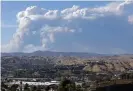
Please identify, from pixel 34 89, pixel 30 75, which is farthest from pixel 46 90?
pixel 30 75

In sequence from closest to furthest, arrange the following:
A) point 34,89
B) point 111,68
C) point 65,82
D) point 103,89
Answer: point 103,89 → point 65,82 → point 34,89 → point 111,68

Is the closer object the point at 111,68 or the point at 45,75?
the point at 45,75

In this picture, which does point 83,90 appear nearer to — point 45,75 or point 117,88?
point 117,88

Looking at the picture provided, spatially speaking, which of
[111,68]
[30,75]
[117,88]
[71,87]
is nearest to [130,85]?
[117,88]

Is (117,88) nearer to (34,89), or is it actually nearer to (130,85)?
(130,85)

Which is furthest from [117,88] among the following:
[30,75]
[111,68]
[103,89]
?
[111,68]

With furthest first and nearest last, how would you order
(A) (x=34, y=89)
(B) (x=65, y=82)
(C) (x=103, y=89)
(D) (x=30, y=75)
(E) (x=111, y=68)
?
(E) (x=111, y=68)
(D) (x=30, y=75)
(A) (x=34, y=89)
(B) (x=65, y=82)
(C) (x=103, y=89)

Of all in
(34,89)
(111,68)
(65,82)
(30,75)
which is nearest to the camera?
(65,82)

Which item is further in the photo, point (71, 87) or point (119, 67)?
point (119, 67)

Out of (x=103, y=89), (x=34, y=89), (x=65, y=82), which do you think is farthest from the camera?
(x=34, y=89)
